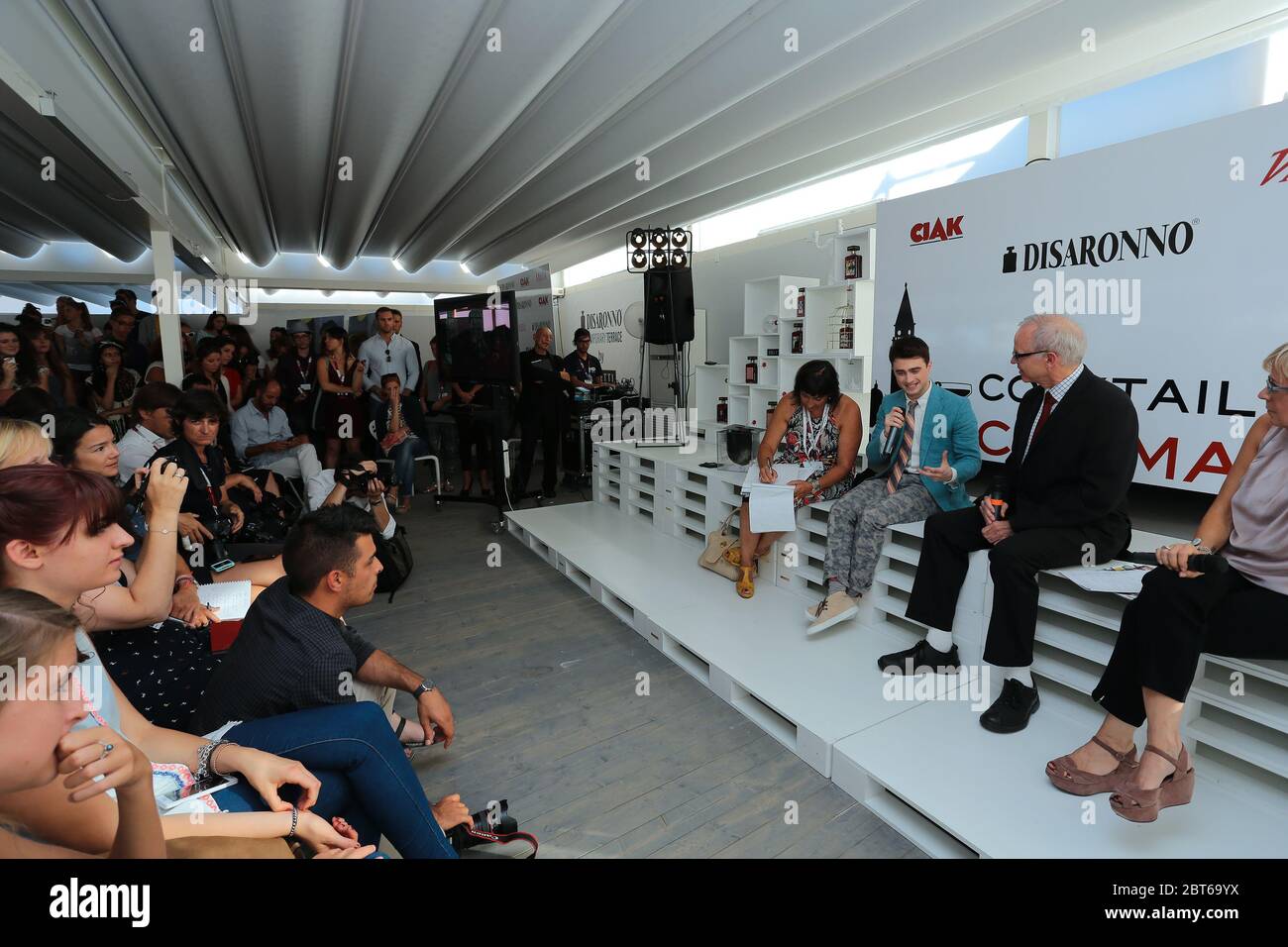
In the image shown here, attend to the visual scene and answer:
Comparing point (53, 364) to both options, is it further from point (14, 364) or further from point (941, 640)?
point (941, 640)

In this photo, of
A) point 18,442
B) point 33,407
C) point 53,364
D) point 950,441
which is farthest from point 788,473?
point 53,364

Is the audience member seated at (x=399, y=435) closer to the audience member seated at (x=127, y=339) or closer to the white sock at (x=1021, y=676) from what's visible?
the audience member seated at (x=127, y=339)

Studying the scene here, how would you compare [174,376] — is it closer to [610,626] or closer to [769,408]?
[610,626]

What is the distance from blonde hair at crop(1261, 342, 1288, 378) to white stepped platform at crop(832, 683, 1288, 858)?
3.74ft

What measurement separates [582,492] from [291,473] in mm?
2463

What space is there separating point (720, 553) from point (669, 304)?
2.69 m

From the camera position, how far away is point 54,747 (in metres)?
0.76

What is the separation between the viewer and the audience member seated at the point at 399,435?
5.35m

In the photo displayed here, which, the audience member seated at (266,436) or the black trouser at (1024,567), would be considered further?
the audience member seated at (266,436)

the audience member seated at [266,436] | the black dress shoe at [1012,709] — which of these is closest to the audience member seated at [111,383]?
the audience member seated at [266,436]

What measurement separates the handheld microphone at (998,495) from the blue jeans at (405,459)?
4.29 meters

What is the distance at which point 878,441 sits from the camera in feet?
10.4

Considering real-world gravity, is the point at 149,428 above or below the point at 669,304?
below

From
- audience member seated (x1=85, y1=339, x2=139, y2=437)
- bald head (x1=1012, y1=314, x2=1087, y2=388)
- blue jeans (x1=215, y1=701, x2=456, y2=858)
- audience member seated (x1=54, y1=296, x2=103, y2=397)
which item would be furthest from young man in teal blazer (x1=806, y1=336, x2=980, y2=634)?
audience member seated (x1=54, y1=296, x2=103, y2=397)
